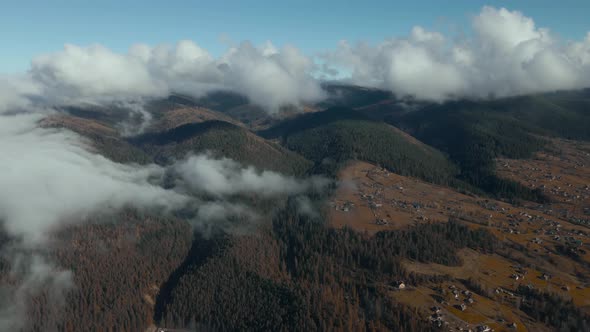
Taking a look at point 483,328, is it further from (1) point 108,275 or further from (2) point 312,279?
(1) point 108,275

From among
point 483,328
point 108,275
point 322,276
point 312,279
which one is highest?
point 483,328

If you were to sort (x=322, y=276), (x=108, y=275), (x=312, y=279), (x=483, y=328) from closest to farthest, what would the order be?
(x=483, y=328) < (x=312, y=279) < (x=322, y=276) < (x=108, y=275)

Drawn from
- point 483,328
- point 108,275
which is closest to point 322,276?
A: point 483,328

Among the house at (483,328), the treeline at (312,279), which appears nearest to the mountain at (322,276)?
the treeline at (312,279)

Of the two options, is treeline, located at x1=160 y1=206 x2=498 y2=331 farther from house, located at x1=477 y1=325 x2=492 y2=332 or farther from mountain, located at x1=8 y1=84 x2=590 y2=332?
house, located at x1=477 y1=325 x2=492 y2=332

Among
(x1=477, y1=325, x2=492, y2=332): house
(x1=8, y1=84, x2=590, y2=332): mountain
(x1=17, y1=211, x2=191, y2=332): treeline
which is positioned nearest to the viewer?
(x1=477, y1=325, x2=492, y2=332): house

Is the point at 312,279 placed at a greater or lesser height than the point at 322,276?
lesser

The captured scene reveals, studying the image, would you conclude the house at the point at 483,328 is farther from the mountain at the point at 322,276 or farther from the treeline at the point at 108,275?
the treeline at the point at 108,275

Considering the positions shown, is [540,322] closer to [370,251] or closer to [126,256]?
[370,251]

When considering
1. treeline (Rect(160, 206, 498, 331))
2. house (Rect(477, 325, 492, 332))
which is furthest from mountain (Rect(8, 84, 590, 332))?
house (Rect(477, 325, 492, 332))
